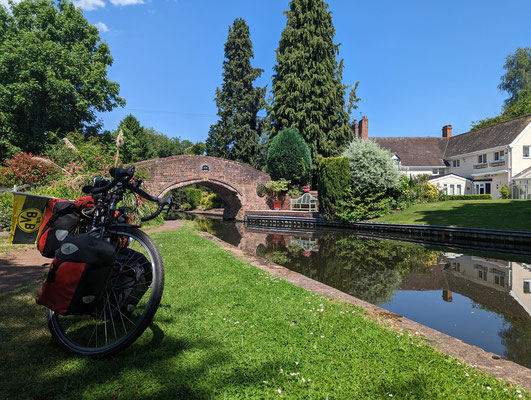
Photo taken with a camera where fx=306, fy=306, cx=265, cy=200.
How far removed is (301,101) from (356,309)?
1086 inches

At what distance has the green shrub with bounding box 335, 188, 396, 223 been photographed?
17844 mm

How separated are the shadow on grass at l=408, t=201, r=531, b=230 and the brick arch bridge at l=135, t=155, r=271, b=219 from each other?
42.4ft

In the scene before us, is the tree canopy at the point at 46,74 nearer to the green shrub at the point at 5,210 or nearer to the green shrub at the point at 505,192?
the green shrub at the point at 5,210

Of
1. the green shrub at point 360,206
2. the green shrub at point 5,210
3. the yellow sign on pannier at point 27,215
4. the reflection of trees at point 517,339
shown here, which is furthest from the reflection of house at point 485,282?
the green shrub at point 5,210

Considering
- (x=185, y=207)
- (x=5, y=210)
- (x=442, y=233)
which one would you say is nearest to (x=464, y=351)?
(x=442, y=233)

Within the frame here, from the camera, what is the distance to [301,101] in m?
28.8

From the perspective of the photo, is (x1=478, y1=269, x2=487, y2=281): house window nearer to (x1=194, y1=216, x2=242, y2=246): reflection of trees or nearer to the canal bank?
the canal bank

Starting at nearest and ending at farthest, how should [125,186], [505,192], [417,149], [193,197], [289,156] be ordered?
[125,186]
[289,156]
[505,192]
[417,149]
[193,197]

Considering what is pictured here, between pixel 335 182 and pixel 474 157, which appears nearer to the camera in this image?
pixel 335 182

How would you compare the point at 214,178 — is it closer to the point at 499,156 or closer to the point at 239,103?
the point at 239,103

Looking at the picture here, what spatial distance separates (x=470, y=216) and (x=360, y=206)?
542 cm

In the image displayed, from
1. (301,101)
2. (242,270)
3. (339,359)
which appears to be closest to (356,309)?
(339,359)

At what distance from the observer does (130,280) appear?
7.91 ft

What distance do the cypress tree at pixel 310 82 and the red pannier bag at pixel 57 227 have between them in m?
26.7
